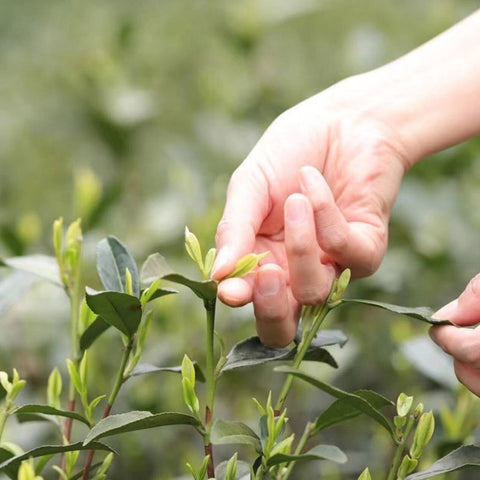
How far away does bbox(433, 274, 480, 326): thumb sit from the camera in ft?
3.19

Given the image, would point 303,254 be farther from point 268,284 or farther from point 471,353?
point 471,353

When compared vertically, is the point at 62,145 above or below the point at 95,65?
below

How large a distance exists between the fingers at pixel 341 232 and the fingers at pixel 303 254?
0.10ft

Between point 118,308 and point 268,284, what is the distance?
17cm

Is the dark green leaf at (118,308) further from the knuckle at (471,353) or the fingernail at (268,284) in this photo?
the knuckle at (471,353)

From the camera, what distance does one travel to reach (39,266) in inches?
41.9

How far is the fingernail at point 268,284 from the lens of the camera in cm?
95

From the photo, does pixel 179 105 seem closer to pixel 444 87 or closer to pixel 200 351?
pixel 200 351

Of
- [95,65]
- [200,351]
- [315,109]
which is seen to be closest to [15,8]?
[95,65]

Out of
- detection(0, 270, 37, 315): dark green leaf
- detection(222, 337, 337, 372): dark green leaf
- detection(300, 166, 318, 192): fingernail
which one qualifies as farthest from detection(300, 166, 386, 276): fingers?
detection(0, 270, 37, 315): dark green leaf

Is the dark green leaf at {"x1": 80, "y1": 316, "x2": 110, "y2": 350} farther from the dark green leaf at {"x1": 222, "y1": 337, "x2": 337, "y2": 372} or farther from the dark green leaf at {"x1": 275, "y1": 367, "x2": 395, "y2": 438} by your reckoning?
the dark green leaf at {"x1": 275, "y1": 367, "x2": 395, "y2": 438}

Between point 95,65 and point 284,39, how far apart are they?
45.4 inches

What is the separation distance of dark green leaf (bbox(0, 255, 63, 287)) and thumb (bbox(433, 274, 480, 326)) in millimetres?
392

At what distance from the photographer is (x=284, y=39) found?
3.33 meters
